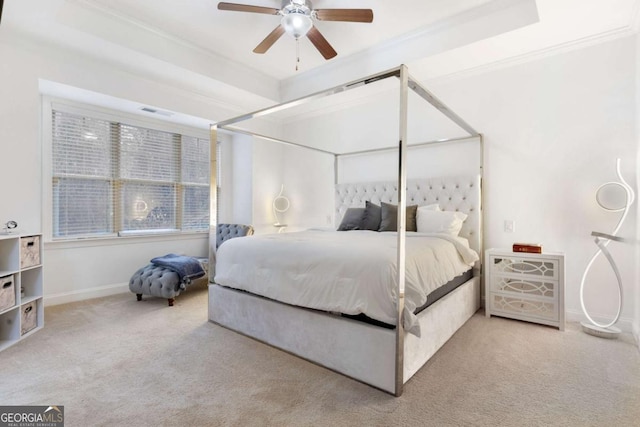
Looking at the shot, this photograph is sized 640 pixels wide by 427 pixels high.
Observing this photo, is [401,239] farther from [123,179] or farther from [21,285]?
[123,179]

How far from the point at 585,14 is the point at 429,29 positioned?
1269mm

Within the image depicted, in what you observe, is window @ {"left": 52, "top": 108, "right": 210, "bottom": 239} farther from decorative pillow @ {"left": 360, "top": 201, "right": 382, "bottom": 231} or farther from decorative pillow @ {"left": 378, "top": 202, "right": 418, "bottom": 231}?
decorative pillow @ {"left": 378, "top": 202, "right": 418, "bottom": 231}

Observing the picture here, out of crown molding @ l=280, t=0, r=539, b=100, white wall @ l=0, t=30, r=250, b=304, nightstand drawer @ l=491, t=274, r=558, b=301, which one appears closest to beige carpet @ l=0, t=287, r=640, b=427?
nightstand drawer @ l=491, t=274, r=558, b=301

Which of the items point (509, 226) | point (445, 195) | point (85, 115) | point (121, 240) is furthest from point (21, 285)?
point (509, 226)

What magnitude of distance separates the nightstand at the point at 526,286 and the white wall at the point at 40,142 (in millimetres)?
4066

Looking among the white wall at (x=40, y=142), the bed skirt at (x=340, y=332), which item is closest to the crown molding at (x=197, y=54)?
the white wall at (x=40, y=142)

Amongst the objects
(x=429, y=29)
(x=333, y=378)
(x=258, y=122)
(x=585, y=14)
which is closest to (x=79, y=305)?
(x=333, y=378)

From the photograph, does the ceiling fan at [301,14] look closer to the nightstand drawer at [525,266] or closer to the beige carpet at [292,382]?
the nightstand drawer at [525,266]

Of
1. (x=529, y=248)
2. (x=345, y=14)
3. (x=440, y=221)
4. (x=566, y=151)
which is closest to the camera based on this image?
(x=345, y=14)

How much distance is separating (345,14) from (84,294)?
13.4 ft

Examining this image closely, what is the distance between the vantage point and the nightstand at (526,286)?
109 inches

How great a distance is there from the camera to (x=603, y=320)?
2877 millimetres

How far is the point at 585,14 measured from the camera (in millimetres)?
2609

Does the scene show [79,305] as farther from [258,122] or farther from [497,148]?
[497,148]
